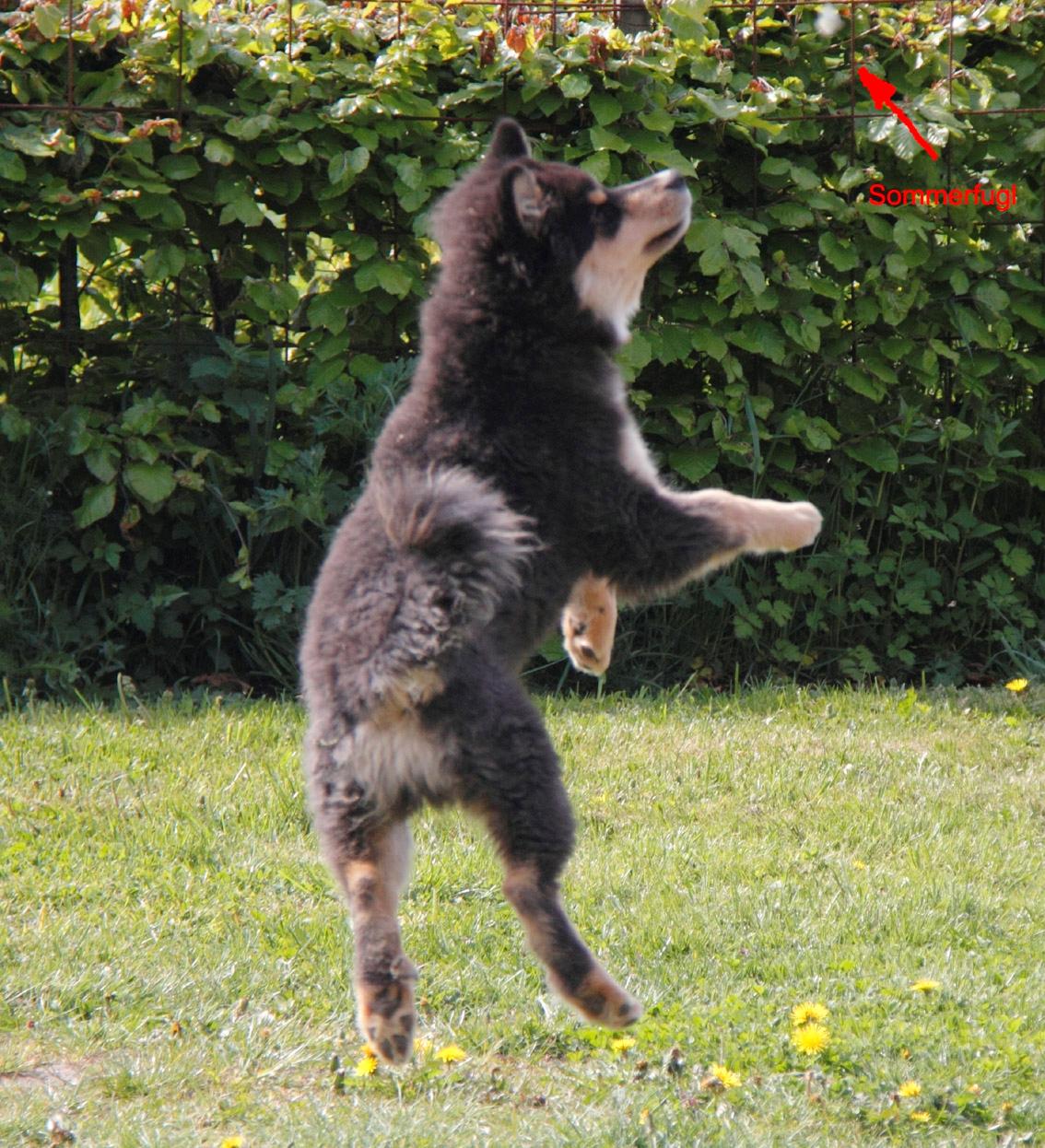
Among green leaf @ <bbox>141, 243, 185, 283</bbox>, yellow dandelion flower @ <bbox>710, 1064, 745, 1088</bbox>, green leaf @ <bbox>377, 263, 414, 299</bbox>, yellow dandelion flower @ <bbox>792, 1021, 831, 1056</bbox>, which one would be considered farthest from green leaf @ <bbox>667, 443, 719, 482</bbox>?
yellow dandelion flower @ <bbox>710, 1064, 745, 1088</bbox>

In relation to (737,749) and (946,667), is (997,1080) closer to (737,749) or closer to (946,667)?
(737,749)

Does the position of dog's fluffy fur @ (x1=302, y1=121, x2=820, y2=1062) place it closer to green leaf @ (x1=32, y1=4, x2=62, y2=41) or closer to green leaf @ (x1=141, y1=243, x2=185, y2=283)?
green leaf @ (x1=141, y1=243, x2=185, y2=283)

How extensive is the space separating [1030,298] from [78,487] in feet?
15.3

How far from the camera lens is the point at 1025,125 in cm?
713

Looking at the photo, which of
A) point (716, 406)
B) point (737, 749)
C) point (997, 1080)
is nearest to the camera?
point (997, 1080)

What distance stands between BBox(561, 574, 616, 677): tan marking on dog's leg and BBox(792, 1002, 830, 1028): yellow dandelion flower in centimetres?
149

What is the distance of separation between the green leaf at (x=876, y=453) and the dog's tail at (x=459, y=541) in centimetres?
491

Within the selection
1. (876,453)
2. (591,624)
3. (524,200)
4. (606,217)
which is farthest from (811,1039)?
(876,453)

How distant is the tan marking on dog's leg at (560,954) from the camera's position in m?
2.35

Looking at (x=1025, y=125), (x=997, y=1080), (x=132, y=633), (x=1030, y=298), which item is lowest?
(x=132, y=633)

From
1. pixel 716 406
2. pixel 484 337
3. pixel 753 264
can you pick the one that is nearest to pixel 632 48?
pixel 753 264

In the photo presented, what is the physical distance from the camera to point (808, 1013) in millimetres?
4043

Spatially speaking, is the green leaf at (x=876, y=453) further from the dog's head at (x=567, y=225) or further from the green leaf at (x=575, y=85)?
the dog's head at (x=567, y=225)

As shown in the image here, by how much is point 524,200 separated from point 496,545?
72 cm
